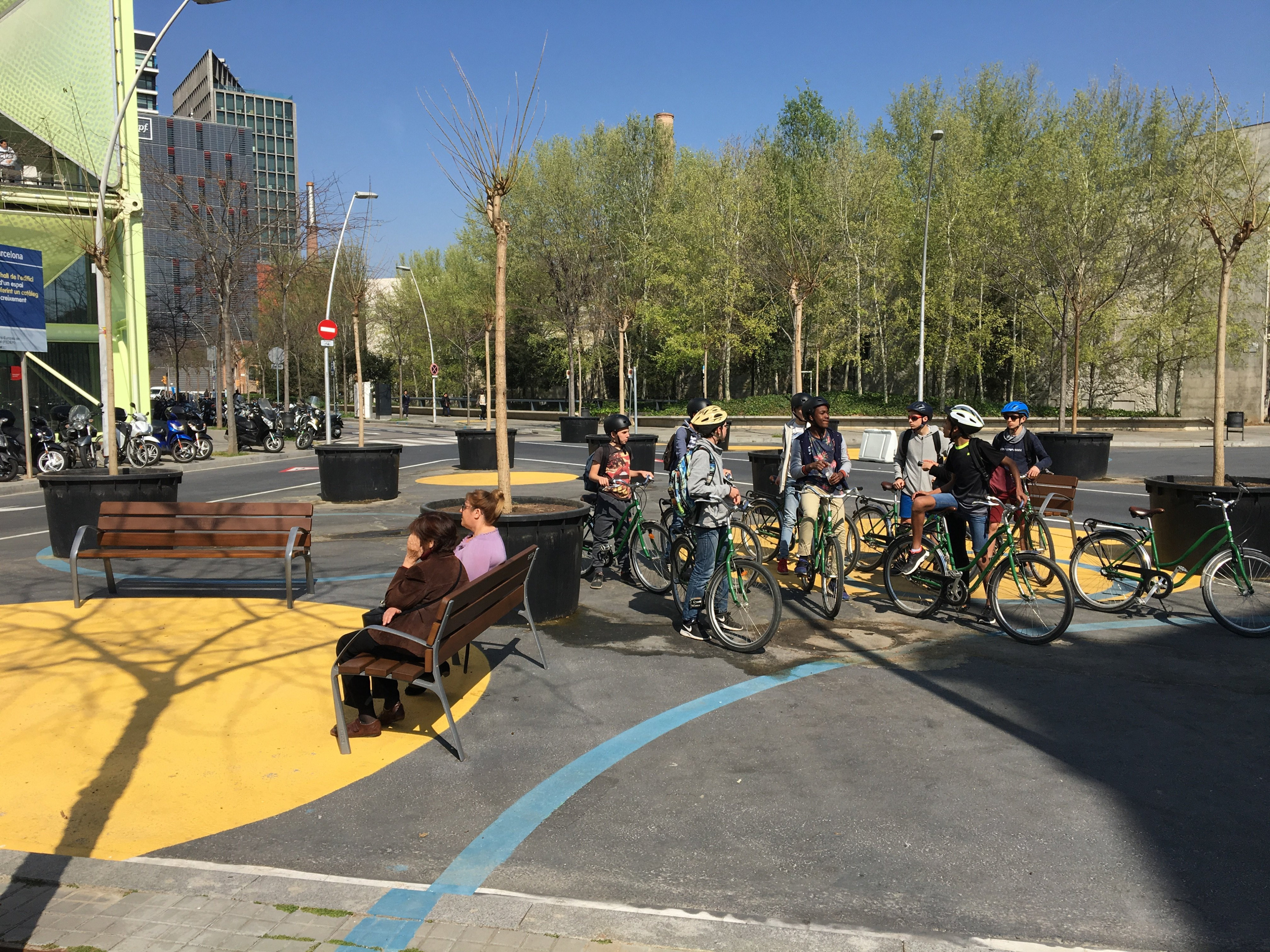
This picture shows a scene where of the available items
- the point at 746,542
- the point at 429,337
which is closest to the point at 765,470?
the point at 746,542

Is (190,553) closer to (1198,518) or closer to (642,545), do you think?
(642,545)

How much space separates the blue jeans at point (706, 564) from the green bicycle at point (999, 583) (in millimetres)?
1940

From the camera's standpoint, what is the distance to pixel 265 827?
404 centimetres

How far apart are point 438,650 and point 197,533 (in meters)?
4.47

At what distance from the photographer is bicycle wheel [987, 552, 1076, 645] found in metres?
6.83

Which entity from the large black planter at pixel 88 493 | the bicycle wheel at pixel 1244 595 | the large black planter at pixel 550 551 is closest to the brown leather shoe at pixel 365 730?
the large black planter at pixel 550 551

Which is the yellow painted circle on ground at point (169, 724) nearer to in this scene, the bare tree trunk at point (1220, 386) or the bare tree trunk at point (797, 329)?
the bare tree trunk at point (1220, 386)

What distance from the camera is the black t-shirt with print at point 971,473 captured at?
25.0 feet

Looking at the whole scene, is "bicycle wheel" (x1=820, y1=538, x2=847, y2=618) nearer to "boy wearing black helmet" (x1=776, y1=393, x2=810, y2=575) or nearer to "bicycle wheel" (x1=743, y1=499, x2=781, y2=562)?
"boy wearing black helmet" (x1=776, y1=393, x2=810, y2=575)

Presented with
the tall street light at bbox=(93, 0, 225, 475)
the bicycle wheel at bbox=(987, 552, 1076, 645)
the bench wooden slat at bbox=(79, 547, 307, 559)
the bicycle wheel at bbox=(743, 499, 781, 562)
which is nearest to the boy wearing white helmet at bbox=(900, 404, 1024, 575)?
the bicycle wheel at bbox=(987, 552, 1076, 645)

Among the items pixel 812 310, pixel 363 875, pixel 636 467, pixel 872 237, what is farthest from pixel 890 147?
pixel 363 875

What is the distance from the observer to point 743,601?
6.86m

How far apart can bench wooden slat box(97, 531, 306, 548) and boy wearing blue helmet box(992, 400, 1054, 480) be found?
6.55 metres

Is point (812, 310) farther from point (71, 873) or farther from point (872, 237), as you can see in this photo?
point (71, 873)
